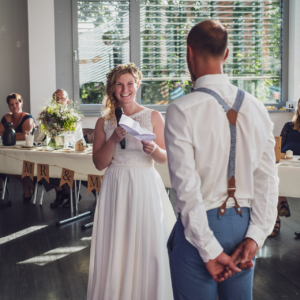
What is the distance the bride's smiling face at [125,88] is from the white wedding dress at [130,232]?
4.6 inches

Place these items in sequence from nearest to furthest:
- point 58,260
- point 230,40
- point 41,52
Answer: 1. point 58,260
2. point 41,52
3. point 230,40

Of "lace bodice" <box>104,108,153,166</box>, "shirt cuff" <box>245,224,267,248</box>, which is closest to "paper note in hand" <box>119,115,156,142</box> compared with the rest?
"lace bodice" <box>104,108,153,166</box>

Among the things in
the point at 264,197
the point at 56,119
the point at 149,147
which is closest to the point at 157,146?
the point at 149,147

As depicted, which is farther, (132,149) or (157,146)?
(132,149)

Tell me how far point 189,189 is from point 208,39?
441 mm

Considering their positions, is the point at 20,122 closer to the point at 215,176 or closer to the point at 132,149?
the point at 132,149

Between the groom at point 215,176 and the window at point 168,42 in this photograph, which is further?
the window at point 168,42

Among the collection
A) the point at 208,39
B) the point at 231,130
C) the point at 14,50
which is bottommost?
the point at 231,130

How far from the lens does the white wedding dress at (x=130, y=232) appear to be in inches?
84.8

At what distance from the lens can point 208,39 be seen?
3.80 ft

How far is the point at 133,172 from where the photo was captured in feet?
7.45

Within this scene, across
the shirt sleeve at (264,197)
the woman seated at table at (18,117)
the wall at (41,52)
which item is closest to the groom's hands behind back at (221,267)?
the shirt sleeve at (264,197)

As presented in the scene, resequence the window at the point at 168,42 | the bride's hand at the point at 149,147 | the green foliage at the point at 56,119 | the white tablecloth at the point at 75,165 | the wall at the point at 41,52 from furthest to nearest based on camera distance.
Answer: the window at the point at 168,42 < the wall at the point at 41,52 < the green foliage at the point at 56,119 < the white tablecloth at the point at 75,165 < the bride's hand at the point at 149,147

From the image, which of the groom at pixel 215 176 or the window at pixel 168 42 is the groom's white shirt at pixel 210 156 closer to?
the groom at pixel 215 176
